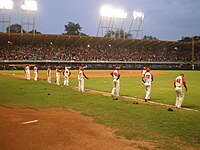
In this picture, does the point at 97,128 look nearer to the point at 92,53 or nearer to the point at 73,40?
the point at 73,40

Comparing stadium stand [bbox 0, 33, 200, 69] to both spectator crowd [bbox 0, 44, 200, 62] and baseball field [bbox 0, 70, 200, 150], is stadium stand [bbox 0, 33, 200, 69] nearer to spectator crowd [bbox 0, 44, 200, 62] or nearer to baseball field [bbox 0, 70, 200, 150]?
spectator crowd [bbox 0, 44, 200, 62]

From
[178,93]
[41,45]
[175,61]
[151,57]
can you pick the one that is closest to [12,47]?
[41,45]

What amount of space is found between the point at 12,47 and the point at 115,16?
28803mm

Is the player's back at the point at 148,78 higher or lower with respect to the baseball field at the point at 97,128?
higher

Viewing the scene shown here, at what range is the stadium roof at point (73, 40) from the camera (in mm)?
57625

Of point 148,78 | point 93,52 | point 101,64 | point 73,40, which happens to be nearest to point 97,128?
point 148,78

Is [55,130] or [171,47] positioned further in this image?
[171,47]

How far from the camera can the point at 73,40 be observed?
6431cm

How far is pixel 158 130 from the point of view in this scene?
8.48 meters

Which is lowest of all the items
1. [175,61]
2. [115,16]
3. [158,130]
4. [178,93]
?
[158,130]

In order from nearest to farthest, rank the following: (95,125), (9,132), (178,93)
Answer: (9,132) → (95,125) → (178,93)

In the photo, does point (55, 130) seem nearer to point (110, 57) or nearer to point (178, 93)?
point (178, 93)

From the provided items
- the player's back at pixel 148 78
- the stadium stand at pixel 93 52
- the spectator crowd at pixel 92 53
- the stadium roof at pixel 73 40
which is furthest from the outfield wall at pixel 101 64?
the player's back at pixel 148 78

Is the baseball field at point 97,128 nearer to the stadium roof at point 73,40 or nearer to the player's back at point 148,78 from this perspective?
the player's back at point 148,78
